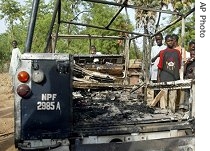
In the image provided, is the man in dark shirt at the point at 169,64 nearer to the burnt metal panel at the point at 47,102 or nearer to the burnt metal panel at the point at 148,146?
the burnt metal panel at the point at 148,146

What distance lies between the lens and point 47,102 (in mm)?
3072

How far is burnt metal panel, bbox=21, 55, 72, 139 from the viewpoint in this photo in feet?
10.1

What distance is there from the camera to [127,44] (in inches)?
333

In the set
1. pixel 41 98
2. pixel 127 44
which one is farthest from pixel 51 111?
pixel 127 44

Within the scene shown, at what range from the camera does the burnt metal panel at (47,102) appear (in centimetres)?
306

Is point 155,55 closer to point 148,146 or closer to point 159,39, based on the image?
point 159,39

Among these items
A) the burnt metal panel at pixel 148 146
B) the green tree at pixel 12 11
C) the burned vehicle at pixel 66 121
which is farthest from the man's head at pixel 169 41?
the green tree at pixel 12 11

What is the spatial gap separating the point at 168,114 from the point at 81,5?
2582 cm

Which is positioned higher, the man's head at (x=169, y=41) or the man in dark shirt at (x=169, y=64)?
the man's head at (x=169, y=41)

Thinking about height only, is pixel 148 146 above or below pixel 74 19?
below

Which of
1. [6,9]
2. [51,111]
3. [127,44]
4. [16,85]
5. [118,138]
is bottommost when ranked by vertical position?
[118,138]

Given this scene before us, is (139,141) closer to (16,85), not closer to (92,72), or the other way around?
(16,85)

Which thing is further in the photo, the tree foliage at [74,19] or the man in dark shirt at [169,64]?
the tree foliage at [74,19]

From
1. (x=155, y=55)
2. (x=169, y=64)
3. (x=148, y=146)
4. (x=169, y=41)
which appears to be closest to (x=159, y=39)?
(x=155, y=55)
